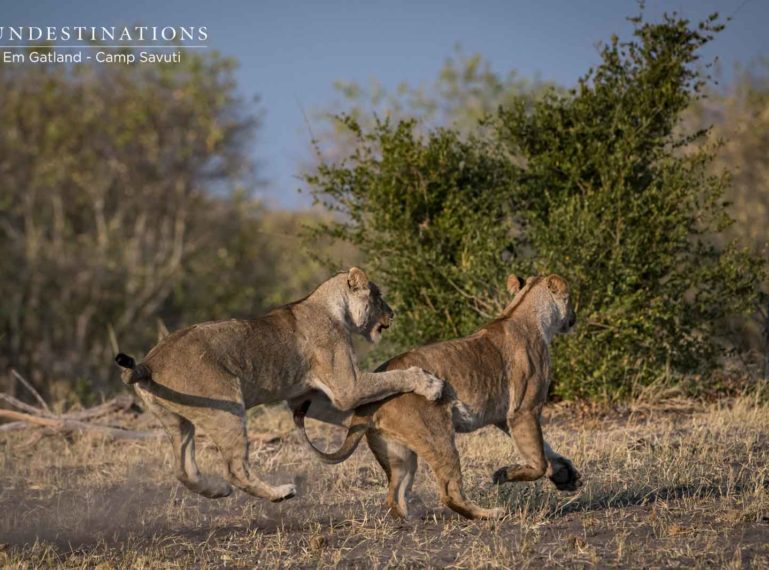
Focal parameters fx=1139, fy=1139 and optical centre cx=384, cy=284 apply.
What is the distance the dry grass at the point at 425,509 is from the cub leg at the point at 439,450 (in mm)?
115

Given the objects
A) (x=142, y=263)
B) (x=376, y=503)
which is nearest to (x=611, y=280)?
(x=376, y=503)

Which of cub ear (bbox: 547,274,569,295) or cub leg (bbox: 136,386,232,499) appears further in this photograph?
cub ear (bbox: 547,274,569,295)

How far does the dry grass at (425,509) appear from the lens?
5.95 meters

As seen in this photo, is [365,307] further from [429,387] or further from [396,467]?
[396,467]

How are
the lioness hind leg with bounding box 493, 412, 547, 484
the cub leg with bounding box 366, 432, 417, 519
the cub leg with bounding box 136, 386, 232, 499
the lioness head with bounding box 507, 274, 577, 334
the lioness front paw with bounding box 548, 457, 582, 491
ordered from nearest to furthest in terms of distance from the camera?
the cub leg with bounding box 366, 432, 417, 519 → the lioness hind leg with bounding box 493, 412, 547, 484 → the cub leg with bounding box 136, 386, 232, 499 → the lioness front paw with bounding box 548, 457, 582, 491 → the lioness head with bounding box 507, 274, 577, 334

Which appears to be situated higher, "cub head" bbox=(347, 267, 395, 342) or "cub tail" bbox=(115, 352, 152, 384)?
"cub head" bbox=(347, 267, 395, 342)

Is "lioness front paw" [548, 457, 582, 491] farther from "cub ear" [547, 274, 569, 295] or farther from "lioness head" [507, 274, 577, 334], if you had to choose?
"cub ear" [547, 274, 569, 295]

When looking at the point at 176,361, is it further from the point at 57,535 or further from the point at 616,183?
the point at 616,183

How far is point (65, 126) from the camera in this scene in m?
25.2

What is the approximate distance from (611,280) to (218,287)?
1567 cm

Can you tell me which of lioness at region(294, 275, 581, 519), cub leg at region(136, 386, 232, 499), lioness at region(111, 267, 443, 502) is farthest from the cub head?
cub leg at region(136, 386, 232, 499)

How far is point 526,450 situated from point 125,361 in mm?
2483

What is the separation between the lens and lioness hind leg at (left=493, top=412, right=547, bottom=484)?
691cm

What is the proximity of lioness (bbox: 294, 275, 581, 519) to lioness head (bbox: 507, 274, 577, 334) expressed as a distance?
0.04 feet
